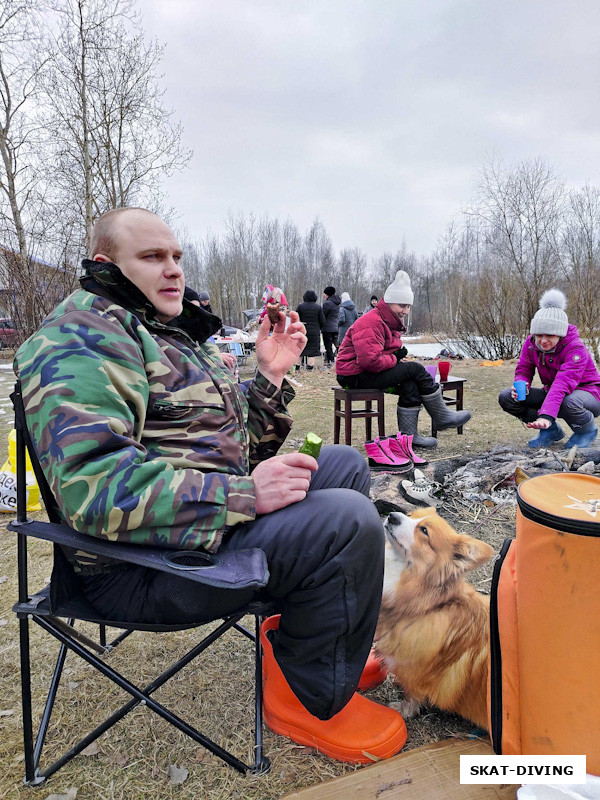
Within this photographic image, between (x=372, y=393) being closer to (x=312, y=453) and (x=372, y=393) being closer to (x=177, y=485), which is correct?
(x=312, y=453)

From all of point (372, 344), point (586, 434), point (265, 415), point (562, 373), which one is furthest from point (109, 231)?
point (586, 434)

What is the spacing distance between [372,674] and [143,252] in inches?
59.8

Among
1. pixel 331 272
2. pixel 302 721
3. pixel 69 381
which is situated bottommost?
pixel 302 721

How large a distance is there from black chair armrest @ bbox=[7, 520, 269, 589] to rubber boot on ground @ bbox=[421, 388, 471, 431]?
4130mm

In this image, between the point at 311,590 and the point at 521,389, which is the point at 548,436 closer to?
the point at 521,389

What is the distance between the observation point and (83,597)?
4.10ft

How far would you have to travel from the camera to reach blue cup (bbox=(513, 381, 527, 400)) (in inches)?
185

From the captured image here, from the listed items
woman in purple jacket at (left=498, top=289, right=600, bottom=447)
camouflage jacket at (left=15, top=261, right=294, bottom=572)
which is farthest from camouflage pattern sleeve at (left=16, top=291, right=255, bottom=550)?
woman in purple jacket at (left=498, top=289, right=600, bottom=447)

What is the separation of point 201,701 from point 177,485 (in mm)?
1027

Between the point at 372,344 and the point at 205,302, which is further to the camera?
the point at 205,302

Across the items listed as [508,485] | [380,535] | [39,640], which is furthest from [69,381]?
[508,485]

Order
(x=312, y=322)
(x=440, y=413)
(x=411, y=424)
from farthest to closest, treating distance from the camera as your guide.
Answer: (x=312, y=322) → (x=440, y=413) → (x=411, y=424)

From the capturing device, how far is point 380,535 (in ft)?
3.94

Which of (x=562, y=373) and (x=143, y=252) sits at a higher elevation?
(x=143, y=252)
